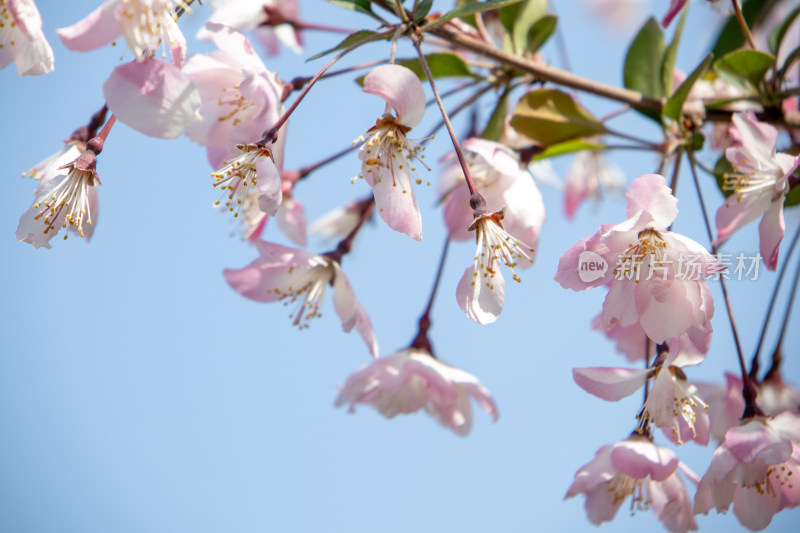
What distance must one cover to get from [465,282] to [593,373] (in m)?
0.23

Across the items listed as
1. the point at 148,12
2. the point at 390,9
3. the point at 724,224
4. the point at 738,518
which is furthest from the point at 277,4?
the point at 738,518

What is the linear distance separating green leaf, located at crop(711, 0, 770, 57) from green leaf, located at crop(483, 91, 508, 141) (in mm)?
421

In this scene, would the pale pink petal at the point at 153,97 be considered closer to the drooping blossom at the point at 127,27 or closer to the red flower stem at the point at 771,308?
the drooping blossom at the point at 127,27

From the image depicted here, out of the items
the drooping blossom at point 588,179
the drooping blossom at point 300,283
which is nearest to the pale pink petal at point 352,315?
the drooping blossom at point 300,283

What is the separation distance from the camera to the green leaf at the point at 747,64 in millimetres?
1004

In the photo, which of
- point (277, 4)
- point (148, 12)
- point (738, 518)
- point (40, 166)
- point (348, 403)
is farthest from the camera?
point (277, 4)

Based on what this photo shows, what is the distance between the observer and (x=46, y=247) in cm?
77

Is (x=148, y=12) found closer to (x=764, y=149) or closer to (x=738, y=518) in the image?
(x=764, y=149)

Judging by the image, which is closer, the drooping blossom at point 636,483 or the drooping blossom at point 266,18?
the drooping blossom at point 636,483

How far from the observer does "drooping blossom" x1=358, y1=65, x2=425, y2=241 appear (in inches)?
28.0

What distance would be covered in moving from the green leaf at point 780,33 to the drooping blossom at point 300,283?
2.62 ft

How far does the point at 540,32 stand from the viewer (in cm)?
116

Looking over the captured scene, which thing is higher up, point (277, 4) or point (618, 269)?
point (277, 4)

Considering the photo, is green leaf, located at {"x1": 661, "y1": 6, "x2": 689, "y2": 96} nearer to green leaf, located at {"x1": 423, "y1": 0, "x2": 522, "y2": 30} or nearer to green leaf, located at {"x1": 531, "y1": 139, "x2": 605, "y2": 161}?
green leaf, located at {"x1": 531, "y1": 139, "x2": 605, "y2": 161}
